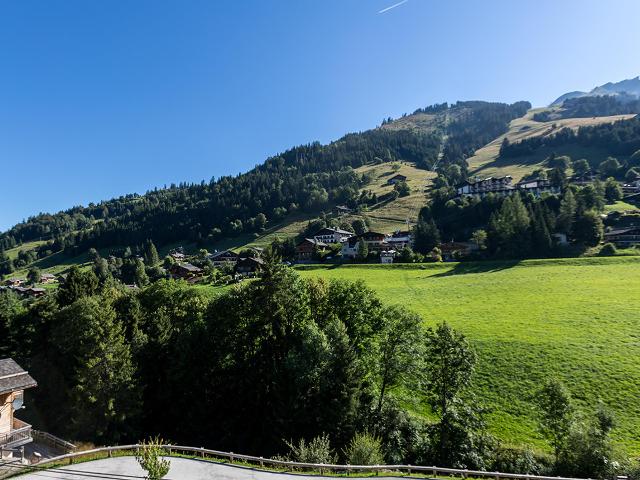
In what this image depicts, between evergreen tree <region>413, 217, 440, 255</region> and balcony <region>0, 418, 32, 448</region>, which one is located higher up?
balcony <region>0, 418, 32, 448</region>

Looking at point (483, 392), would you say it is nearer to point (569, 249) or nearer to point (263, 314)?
point (263, 314)

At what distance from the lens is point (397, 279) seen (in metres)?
75.5

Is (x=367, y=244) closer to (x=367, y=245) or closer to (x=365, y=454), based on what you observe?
(x=367, y=245)

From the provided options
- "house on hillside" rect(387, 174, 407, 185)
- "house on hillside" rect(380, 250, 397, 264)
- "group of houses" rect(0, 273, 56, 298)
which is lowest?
"house on hillside" rect(380, 250, 397, 264)

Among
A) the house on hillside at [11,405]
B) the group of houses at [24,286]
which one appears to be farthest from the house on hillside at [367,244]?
the group of houses at [24,286]

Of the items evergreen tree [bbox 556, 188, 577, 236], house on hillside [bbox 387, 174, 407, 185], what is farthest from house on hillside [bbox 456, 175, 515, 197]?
evergreen tree [bbox 556, 188, 577, 236]

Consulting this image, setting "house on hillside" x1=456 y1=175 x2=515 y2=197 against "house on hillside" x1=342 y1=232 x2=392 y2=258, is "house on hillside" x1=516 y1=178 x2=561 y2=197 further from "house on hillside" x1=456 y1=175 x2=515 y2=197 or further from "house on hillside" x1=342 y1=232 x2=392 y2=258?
"house on hillside" x1=342 y1=232 x2=392 y2=258

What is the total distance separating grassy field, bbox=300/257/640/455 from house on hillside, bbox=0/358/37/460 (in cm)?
3436

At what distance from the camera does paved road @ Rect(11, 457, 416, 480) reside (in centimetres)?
1952

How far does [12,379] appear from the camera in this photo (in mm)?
23609

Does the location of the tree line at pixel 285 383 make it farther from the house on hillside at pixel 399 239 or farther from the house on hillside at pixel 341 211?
the house on hillside at pixel 341 211

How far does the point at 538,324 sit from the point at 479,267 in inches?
1265

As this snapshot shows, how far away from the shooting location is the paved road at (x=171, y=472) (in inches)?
768

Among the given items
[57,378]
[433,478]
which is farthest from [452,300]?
[57,378]
